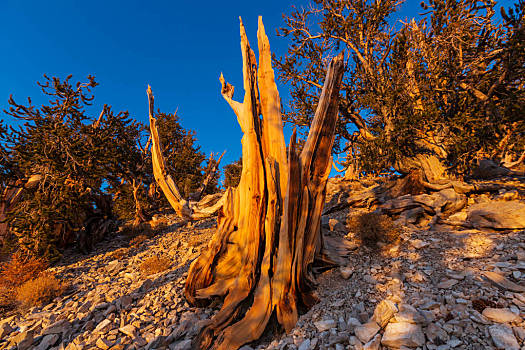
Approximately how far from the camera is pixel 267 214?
3973mm

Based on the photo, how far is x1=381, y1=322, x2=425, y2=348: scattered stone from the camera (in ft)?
7.51

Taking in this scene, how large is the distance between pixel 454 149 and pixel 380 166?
87.9 inches

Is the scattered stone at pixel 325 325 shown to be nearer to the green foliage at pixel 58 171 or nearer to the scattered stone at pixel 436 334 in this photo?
the scattered stone at pixel 436 334

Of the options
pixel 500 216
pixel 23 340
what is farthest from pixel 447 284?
pixel 23 340

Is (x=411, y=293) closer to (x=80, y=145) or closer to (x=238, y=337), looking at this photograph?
(x=238, y=337)

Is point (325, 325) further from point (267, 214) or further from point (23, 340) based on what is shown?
point (23, 340)

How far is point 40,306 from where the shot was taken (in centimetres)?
462

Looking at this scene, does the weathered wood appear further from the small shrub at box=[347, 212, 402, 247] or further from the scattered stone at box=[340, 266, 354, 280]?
the small shrub at box=[347, 212, 402, 247]

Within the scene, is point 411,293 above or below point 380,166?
below

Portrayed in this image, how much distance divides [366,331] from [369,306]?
0.62 metres

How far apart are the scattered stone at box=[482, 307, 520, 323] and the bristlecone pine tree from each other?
82.0 inches

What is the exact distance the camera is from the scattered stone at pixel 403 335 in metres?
2.29

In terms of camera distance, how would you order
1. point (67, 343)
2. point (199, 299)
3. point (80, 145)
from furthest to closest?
point (80, 145) → point (199, 299) → point (67, 343)

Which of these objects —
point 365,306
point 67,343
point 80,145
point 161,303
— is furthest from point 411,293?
point 80,145
